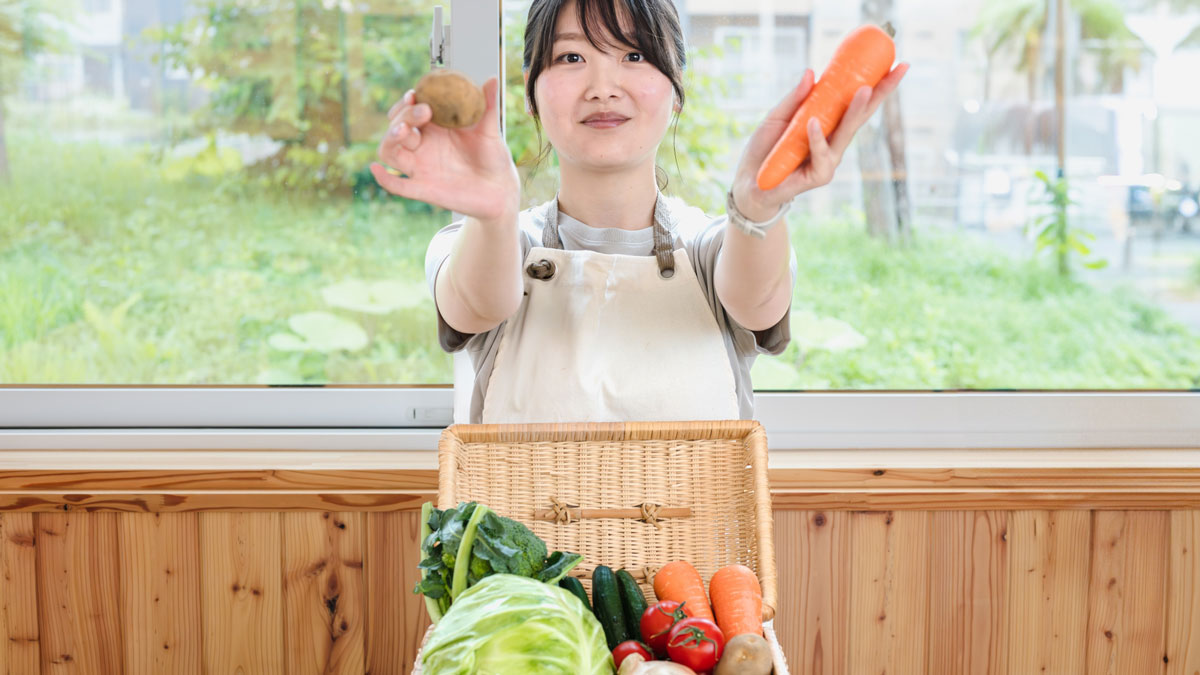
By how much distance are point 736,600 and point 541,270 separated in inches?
19.2

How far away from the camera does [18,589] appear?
169 cm

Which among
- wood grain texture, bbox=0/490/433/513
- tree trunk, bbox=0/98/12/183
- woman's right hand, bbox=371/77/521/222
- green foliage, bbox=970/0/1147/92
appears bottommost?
wood grain texture, bbox=0/490/433/513

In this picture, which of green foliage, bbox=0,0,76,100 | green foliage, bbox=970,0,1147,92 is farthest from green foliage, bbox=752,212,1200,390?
green foliage, bbox=0,0,76,100

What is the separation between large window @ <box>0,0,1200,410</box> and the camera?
1.90 m

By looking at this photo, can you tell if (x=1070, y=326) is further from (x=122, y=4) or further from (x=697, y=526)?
(x=122, y=4)

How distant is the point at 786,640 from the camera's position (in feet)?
5.67

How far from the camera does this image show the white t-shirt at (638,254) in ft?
4.13

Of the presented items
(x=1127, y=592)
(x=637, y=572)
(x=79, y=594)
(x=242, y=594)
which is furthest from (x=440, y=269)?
(x=1127, y=592)

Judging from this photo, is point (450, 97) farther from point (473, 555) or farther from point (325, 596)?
point (325, 596)

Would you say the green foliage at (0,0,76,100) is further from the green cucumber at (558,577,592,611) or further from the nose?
the green cucumber at (558,577,592,611)

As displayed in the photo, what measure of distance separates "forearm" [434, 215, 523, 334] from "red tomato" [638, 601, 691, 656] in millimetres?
401

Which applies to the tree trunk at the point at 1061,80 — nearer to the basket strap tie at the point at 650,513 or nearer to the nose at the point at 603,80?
the nose at the point at 603,80

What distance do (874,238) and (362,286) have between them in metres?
1.04

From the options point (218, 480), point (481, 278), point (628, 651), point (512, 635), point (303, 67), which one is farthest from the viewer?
point (303, 67)
